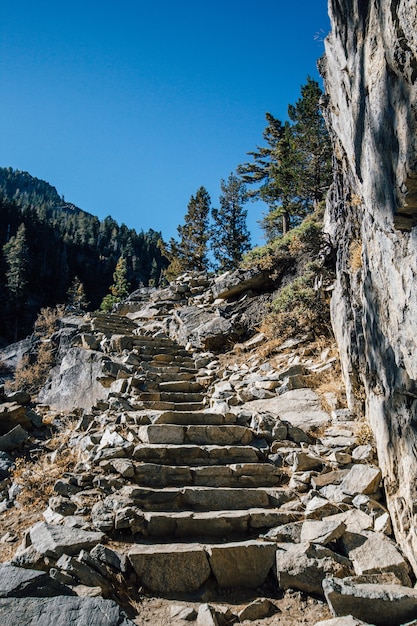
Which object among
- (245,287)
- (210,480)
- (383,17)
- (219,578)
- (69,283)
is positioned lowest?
(219,578)

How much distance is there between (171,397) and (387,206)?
6.93 meters

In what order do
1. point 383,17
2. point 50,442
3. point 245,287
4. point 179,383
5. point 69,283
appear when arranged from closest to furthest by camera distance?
point 383,17
point 50,442
point 179,383
point 245,287
point 69,283

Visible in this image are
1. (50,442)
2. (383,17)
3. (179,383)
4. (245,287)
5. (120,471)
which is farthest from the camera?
(245,287)

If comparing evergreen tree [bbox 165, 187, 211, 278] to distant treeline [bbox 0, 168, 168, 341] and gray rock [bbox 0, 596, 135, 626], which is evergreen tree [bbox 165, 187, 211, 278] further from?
gray rock [bbox 0, 596, 135, 626]

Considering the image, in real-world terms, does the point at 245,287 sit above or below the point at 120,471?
above

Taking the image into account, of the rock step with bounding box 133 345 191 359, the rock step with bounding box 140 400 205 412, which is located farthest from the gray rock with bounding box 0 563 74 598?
the rock step with bounding box 133 345 191 359

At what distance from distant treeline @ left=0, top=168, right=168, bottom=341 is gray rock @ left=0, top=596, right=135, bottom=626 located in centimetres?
5360

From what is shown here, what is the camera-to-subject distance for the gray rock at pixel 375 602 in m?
3.69

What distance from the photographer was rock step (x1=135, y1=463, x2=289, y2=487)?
6.32 m

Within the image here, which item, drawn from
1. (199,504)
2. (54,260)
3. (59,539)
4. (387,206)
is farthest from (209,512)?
(54,260)

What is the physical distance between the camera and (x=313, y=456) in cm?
657

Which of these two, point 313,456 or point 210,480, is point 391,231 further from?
point 210,480

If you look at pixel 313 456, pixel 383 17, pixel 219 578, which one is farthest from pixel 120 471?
pixel 383 17

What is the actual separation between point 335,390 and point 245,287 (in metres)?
8.11
